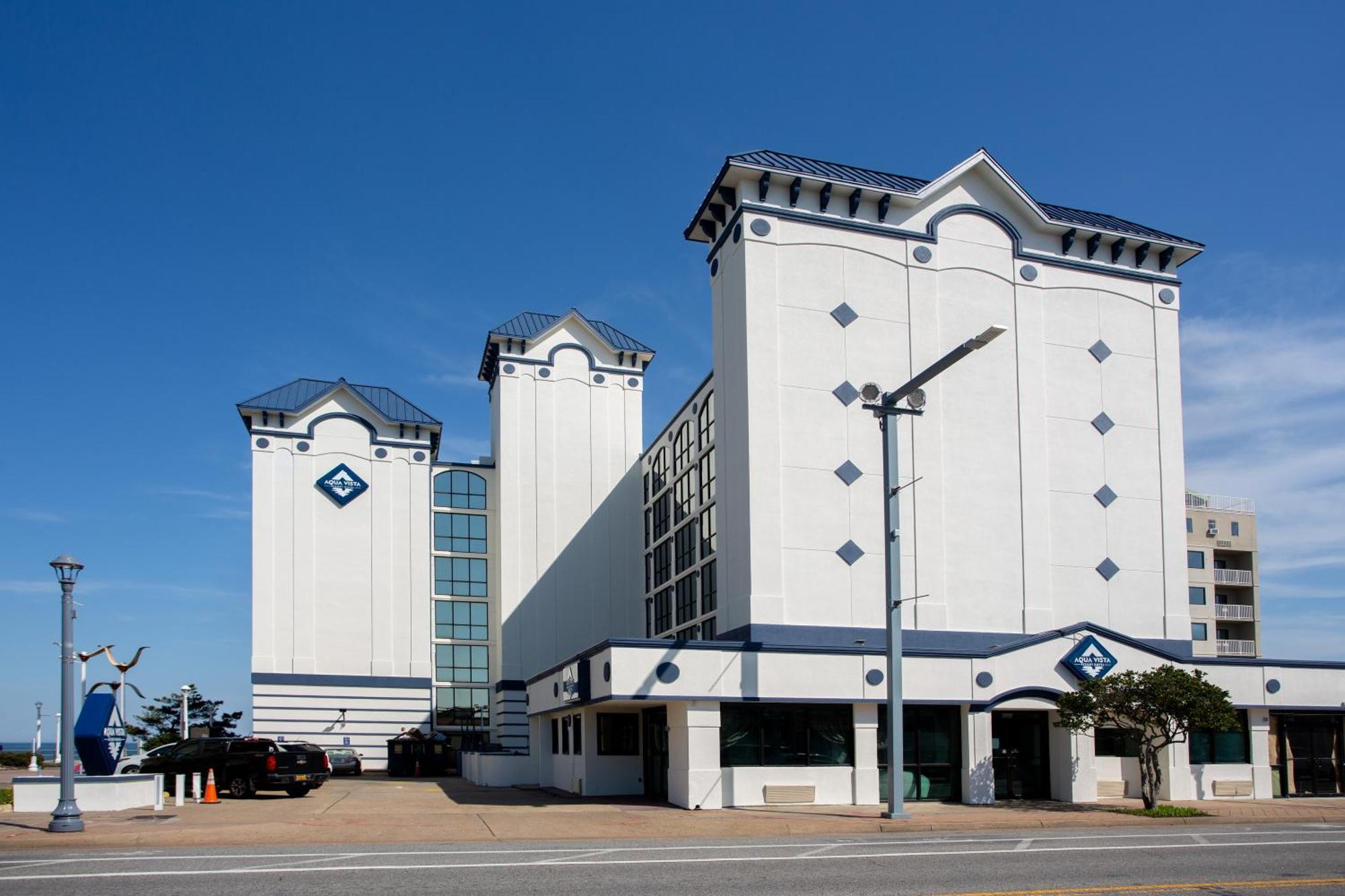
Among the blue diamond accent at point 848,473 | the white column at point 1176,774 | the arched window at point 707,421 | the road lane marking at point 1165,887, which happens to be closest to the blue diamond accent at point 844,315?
the blue diamond accent at point 848,473

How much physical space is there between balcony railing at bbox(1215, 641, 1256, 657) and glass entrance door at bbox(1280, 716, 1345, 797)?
4328 centimetres

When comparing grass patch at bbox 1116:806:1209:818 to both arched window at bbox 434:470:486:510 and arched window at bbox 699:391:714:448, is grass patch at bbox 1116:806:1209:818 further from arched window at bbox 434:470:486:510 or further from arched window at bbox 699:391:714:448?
arched window at bbox 434:470:486:510

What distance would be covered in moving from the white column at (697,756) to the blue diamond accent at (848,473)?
7.47 m

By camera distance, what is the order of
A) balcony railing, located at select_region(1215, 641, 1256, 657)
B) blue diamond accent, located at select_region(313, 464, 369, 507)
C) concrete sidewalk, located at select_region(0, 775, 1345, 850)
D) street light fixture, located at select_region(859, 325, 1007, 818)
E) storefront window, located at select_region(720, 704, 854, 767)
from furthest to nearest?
balcony railing, located at select_region(1215, 641, 1256, 657), blue diamond accent, located at select_region(313, 464, 369, 507), storefront window, located at select_region(720, 704, 854, 767), street light fixture, located at select_region(859, 325, 1007, 818), concrete sidewalk, located at select_region(0, 775, 1345, 850)

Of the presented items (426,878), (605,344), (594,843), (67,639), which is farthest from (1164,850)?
(605,344)

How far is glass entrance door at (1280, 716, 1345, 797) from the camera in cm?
3234

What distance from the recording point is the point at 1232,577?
7562 cm

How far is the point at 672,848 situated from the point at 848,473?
50.4ft

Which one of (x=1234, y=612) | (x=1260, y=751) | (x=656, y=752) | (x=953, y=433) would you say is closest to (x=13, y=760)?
(x=656, y=752)

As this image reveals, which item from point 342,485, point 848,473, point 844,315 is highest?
point 844,315

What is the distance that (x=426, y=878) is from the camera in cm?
1411

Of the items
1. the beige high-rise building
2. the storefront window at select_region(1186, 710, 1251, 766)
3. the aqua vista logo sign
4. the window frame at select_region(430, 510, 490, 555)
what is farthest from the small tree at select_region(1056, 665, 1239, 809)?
the beige high-rise building

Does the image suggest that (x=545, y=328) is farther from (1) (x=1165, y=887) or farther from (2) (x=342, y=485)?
(1) (x=1165, y=887)

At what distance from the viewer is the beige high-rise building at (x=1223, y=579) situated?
243 ft
